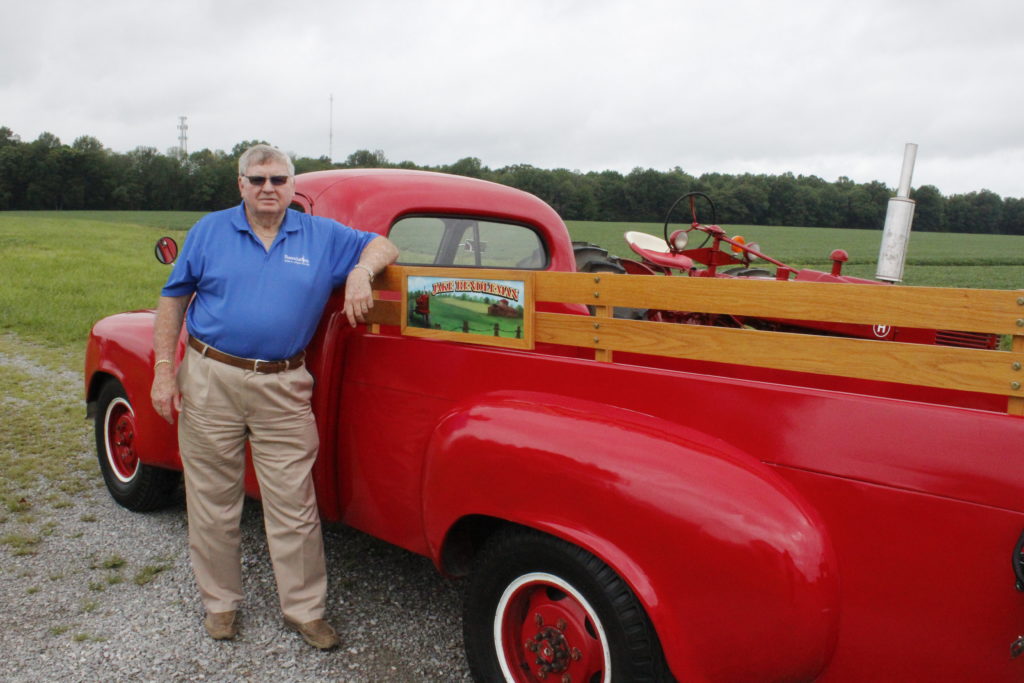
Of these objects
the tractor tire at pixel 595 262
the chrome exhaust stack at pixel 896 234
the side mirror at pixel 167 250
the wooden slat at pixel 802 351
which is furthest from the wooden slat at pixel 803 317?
the tractor tire at pixel 595 262

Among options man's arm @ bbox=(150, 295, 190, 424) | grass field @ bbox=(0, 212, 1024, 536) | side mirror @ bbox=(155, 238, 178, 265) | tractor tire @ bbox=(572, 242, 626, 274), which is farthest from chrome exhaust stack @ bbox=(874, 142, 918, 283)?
grass field @ bbox=(0, 212, 1024, 536)

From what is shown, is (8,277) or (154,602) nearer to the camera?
(154,602)

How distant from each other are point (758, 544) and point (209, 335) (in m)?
1.88

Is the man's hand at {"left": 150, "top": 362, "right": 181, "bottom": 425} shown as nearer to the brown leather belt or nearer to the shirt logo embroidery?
the brown leather belt

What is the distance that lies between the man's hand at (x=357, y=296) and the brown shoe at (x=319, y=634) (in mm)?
1106

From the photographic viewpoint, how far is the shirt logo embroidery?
2617 millimetres

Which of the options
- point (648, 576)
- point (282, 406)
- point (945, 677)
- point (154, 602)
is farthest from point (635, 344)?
point (154, 602)

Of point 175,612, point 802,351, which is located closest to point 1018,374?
point 802,351

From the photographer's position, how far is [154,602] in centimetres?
310

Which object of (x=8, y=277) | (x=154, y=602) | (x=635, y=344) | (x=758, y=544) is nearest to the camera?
(x=758, y=544)

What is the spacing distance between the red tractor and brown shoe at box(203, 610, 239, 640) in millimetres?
2254

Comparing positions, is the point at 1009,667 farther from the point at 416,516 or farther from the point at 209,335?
the point at 209,335

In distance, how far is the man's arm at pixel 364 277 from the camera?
2.51 meters

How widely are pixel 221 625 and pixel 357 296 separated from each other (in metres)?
1.34
